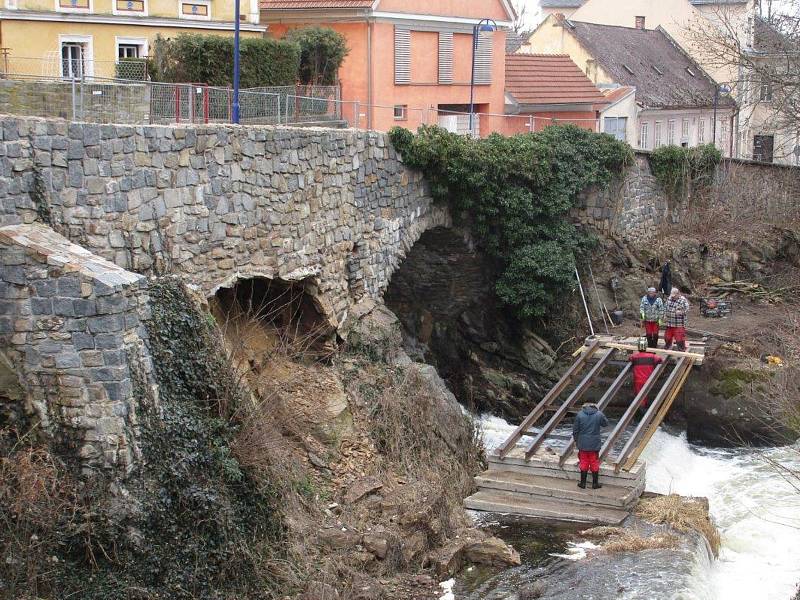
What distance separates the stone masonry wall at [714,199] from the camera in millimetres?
28766

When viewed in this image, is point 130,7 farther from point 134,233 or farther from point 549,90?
point 549,90

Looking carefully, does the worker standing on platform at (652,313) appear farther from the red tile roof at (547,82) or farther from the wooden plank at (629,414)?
the red tile roof at (547,82)

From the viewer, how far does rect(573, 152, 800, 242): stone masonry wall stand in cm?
2877

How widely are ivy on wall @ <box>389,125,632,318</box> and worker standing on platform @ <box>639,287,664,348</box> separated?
2806 millimetres

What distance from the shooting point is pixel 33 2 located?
816 inches

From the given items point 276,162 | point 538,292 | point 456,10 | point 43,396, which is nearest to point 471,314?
point 538,292

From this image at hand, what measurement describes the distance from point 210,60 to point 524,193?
7.04 meters

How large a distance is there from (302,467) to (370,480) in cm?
97

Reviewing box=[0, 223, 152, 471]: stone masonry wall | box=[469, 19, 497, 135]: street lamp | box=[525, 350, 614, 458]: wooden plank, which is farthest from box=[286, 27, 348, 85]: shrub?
box=[0, 223, 152, 471]: stone masonry wall

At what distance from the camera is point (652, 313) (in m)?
22.2

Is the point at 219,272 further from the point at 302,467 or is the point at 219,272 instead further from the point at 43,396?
the point at 43,396

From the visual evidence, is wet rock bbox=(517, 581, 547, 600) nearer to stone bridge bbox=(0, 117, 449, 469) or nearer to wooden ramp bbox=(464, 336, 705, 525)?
wooden ramp bbox=(464, 336, 705, 525)

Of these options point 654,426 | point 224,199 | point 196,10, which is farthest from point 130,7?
point 654,426

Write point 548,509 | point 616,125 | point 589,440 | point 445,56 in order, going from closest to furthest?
point 548,509 → point 589,440 → point 445,56 → point 616,125
